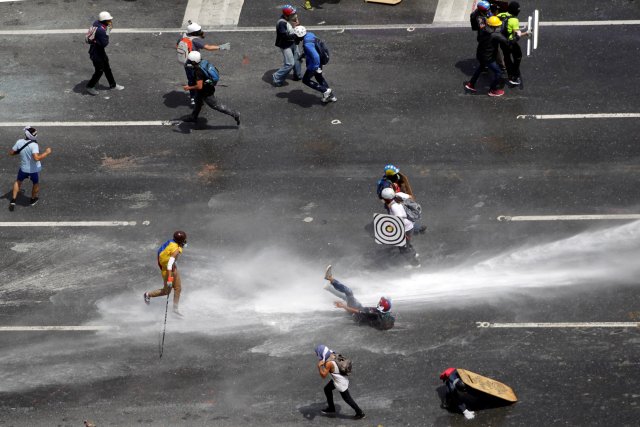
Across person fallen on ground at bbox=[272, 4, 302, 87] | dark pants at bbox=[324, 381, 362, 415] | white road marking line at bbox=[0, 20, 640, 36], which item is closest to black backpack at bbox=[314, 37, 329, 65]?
person fallen on ground at bbox=[272, 4, 302, 87]

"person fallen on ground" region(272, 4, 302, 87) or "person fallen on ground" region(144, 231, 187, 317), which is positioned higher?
"person fallen on ground" region(272, 4, 302, 87)

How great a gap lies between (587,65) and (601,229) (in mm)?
5654

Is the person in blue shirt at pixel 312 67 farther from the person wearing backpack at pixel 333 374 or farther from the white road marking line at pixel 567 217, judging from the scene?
the person wearing backpack at pixel 333 374

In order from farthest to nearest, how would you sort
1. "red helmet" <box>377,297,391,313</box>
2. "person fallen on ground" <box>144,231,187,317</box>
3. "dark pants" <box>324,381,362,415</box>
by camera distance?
"person fallen on ground" <box>144,231,187,317</box>, "red helmet" <box>377,297,391,313</box>, "dark pants" <box>324,381,362,415</box>

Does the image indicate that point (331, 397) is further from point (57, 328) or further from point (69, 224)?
point (69, 224)

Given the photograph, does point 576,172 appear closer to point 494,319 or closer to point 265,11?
point 494,319

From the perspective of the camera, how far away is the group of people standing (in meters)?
23.0

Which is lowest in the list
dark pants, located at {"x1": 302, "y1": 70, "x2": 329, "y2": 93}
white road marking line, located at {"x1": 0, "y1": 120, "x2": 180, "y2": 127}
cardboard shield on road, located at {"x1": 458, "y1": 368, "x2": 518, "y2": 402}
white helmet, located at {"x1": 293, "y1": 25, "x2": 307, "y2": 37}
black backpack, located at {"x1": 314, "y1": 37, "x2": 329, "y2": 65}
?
white road marking line, located at {"x1": 0, "y1": 120, "x2": 180, "y2": 127}

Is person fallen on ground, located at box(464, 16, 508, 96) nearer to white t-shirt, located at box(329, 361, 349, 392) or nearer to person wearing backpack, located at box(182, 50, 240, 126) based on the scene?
person wearing backpack, located at box(182, 50, 240, 126)

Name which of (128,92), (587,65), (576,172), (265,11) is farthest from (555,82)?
(128,92)

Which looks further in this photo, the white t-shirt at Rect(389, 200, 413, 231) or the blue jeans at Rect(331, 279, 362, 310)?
the white t-shirt at Rect(389, 200, 413, 231)

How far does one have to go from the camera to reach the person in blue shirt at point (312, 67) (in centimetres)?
2291

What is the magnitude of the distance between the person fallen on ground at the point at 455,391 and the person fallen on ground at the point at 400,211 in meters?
3.22

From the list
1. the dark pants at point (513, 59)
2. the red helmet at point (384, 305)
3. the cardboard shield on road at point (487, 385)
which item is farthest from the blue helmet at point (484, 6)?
the cardboard shield on road at point (487, 385)
